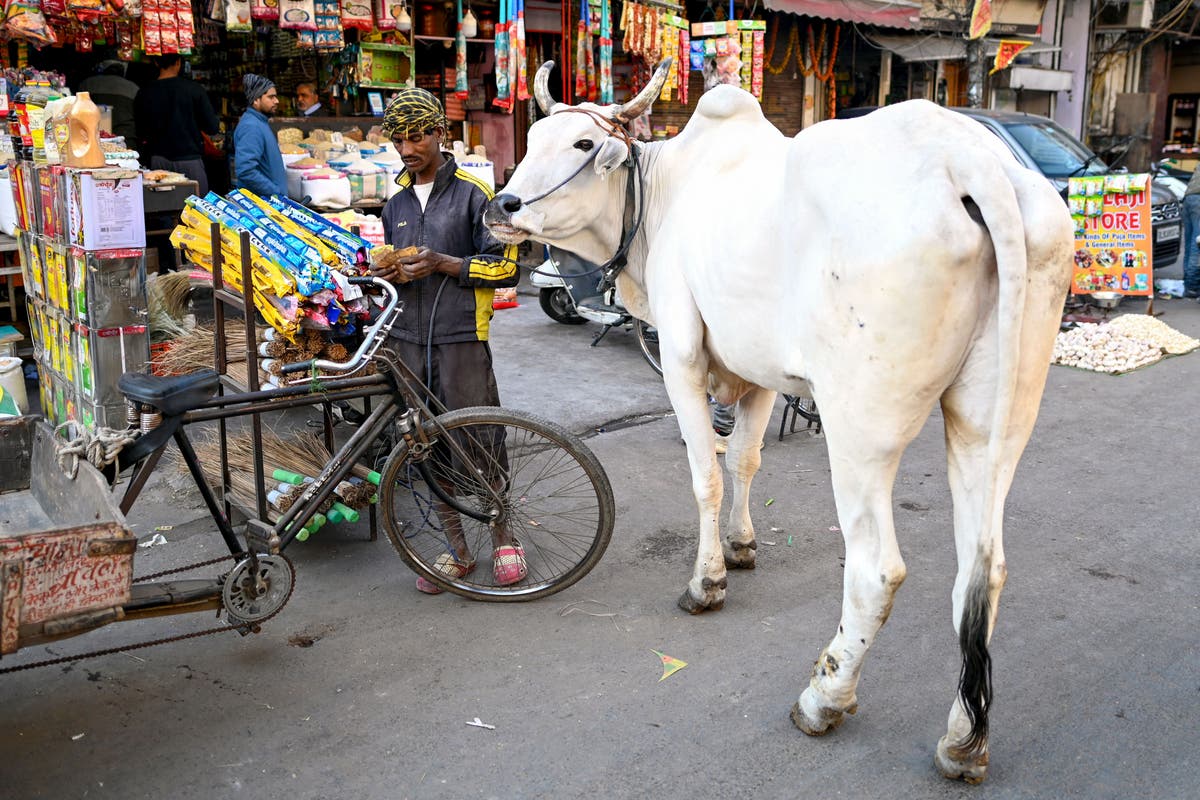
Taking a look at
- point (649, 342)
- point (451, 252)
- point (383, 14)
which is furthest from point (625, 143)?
A: point (383, 14)

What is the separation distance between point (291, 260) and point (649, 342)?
12.7 feet

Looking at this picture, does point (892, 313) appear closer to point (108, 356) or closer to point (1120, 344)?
point (108, 356)

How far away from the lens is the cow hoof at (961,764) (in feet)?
10.1

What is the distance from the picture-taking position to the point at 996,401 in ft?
9.52

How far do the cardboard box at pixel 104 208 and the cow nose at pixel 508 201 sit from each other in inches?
94.7

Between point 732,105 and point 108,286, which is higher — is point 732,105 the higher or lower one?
the higher one

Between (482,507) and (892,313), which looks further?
(482,507)

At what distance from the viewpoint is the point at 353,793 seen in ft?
10.0

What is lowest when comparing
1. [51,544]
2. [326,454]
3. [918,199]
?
[326,454]

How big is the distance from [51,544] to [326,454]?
1948 mm

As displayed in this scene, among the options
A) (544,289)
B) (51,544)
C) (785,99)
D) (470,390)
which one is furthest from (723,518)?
(785,99)

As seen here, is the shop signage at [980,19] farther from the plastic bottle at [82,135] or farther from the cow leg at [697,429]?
the cow leg at [697,429]

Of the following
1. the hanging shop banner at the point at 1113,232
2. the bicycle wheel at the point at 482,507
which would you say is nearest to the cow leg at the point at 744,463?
the bicycle wheel at the point at 482,507

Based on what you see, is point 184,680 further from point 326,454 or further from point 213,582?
point 326,454
